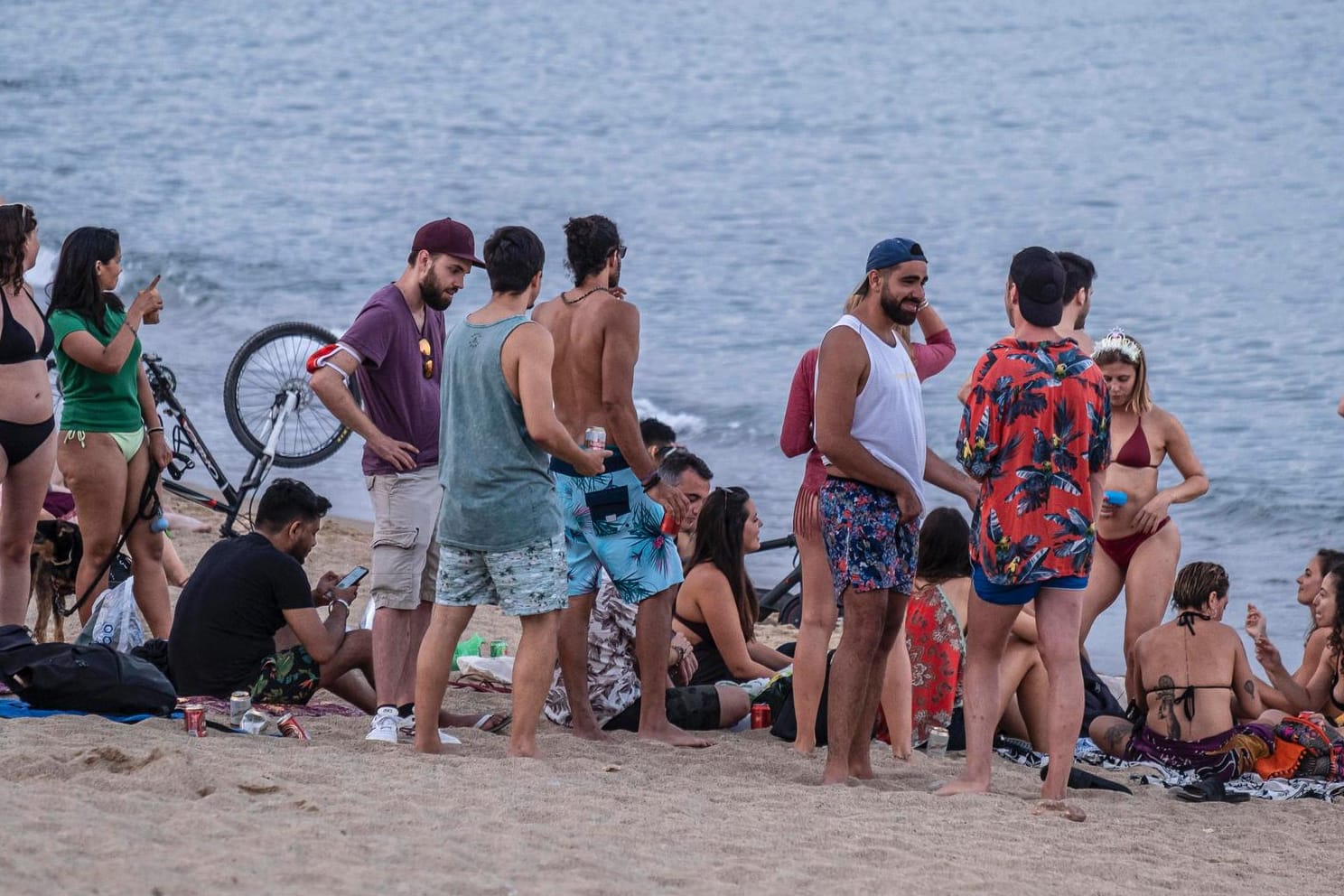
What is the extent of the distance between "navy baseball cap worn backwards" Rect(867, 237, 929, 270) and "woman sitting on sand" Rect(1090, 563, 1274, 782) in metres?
1.77

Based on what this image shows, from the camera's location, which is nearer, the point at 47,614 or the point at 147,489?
the point at 147,489

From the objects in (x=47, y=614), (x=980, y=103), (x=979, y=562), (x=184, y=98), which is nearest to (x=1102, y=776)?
(x=979, y=562)

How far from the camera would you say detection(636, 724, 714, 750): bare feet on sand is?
18.2 ft

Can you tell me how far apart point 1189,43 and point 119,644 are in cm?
3321

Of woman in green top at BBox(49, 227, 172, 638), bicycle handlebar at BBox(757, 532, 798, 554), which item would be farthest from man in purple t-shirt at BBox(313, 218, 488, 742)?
bicycle handlebar at BBox(757, 532, 798, 554)

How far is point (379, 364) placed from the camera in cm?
531

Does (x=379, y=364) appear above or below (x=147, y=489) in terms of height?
above

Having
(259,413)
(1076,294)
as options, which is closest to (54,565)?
(259,413)

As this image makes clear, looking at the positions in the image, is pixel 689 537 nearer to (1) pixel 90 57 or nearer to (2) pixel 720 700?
(2) pixel 720 700

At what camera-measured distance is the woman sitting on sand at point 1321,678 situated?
6.14 m

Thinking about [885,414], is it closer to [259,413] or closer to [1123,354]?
[1123,354]

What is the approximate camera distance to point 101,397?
19.1 feet

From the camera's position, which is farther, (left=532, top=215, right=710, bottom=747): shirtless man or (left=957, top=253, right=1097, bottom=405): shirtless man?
(left=957, top=253, right=1097, bottom=405): shirtless man

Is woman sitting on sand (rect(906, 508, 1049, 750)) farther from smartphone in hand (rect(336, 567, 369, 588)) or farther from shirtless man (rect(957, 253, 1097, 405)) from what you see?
smartphone in hand (rect(336, 567, 369, 588))
